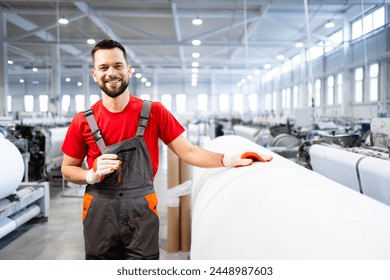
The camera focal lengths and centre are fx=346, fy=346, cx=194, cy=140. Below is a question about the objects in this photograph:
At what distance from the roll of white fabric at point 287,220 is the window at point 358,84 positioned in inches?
331

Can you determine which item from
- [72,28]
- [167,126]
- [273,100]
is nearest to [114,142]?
[167,126]

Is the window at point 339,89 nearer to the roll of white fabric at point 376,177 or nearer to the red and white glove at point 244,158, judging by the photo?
the roll of white fabric at point 376,177

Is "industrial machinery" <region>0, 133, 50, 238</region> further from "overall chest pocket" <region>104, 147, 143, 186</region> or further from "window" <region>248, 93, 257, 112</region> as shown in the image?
"window" <region>248, 93, 257, 112</region>

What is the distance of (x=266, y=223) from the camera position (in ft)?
2.32

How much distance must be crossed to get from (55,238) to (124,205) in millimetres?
1814

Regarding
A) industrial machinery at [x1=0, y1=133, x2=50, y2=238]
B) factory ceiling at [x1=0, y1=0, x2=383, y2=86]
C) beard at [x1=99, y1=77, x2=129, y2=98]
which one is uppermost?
factory ceiling at [x1=0, y1=0, x2=383, y2=86]

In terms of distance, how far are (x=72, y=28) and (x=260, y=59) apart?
25.1 feet

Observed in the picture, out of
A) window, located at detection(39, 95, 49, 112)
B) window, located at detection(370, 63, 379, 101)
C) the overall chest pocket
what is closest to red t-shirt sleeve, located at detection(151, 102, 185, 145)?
the overall chest pocket

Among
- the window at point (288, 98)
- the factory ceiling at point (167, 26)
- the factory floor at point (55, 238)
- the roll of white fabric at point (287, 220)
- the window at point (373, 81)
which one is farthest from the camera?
the window at point (288, 98)

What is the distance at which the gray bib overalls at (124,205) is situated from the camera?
127 centimetres

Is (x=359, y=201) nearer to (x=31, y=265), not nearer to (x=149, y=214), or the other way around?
(x=31, y=265)

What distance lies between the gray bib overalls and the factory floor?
111 centimetres

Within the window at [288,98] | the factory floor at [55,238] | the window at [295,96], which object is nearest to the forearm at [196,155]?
the factory floor at [55,238]

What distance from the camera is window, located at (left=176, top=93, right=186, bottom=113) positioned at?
17.9 metres
